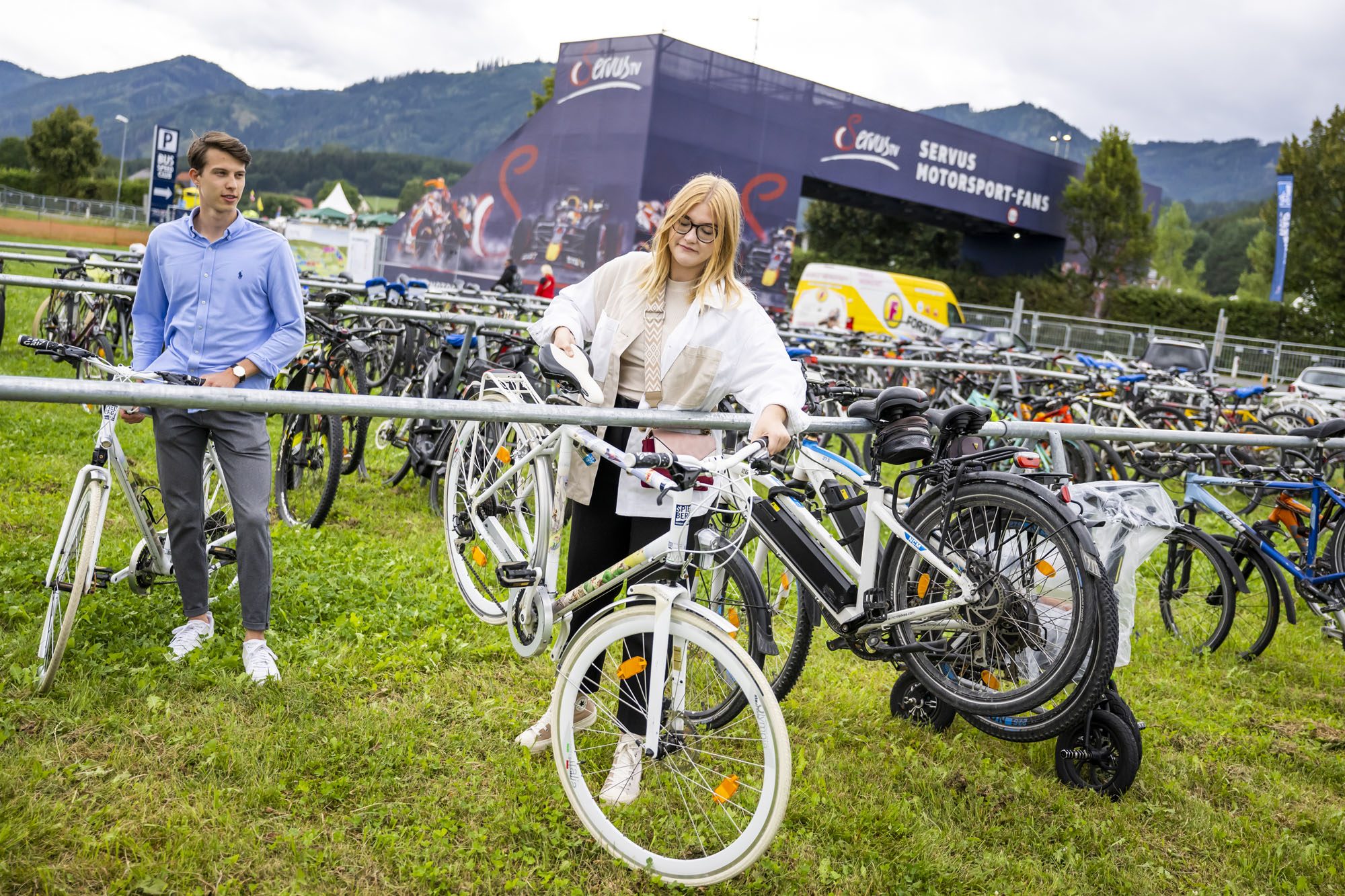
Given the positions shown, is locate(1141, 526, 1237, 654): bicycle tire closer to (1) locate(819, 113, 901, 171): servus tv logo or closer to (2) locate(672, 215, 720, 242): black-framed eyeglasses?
(2) locate(672, 215, 720, 242): black-framed eyeglasses

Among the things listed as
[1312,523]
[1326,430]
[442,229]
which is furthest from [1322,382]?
[442,229]

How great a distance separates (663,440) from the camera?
2955 millimetres

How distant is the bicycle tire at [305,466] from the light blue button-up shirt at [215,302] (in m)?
1.95

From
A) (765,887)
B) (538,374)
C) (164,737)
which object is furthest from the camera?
(538,374)

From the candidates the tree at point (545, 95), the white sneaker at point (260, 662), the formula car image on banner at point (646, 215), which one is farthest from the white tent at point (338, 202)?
the white sneaker at point (260, 662)

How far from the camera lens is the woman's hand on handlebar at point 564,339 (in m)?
2.86

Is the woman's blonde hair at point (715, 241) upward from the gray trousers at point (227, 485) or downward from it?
upward

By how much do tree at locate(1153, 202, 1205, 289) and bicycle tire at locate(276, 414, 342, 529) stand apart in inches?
3297

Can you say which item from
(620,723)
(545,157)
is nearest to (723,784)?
(620,723)

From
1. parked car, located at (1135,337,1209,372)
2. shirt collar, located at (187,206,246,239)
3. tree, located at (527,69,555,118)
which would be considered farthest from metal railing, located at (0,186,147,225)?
shirt collar, located at (187,206,246,239)

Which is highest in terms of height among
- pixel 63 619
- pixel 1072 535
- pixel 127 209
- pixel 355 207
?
pixel 355 207

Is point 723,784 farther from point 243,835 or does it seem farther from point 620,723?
point 243,835

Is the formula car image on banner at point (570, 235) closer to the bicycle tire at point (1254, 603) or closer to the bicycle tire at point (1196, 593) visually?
the bicycle tire at point (1196, 593)

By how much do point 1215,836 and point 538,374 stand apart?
183 inches
